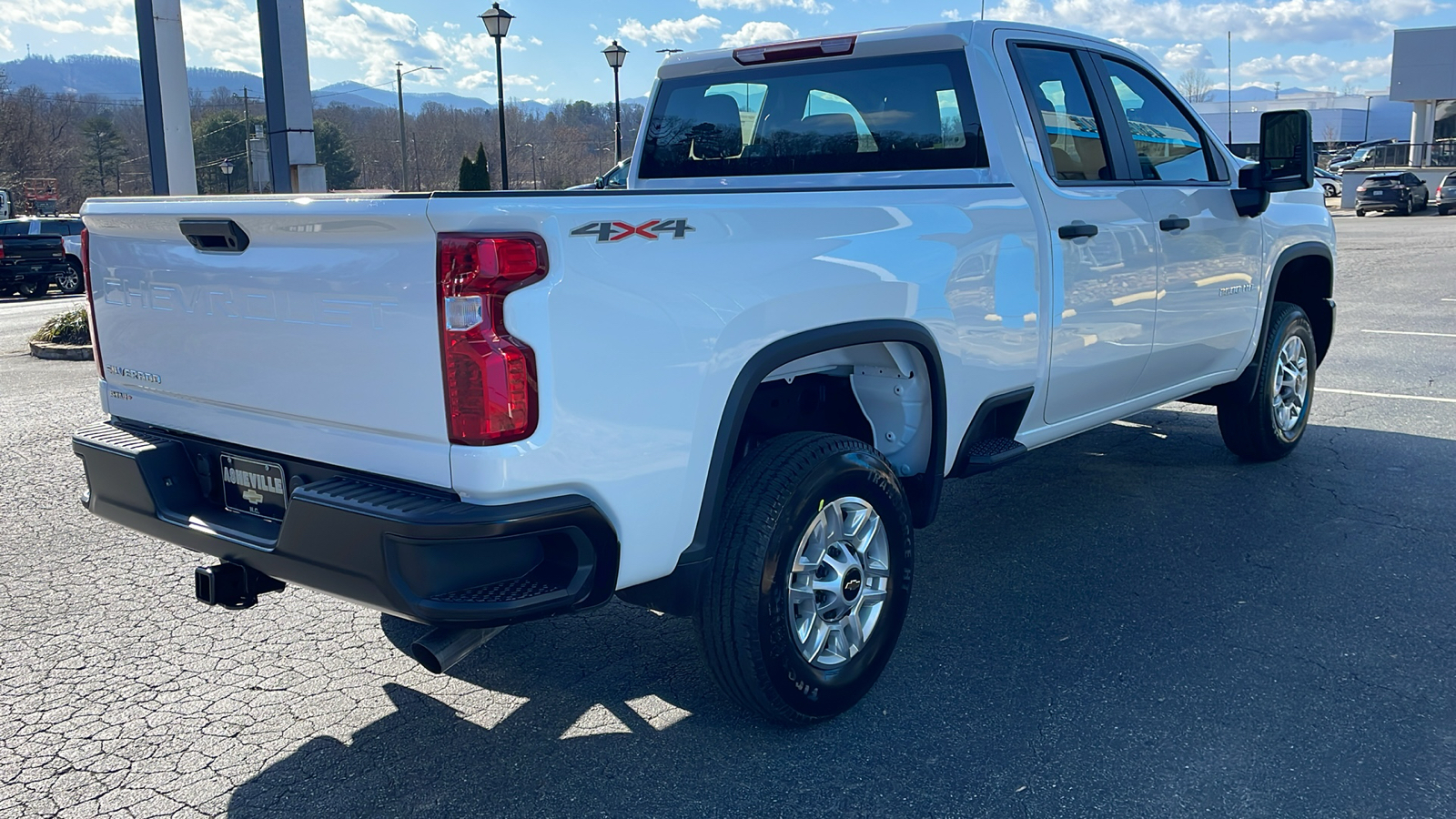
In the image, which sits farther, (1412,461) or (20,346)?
(20,346)

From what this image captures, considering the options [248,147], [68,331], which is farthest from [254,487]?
[248,147]

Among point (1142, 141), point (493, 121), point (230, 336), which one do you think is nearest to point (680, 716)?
point (230, 336)

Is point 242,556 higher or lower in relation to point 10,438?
higher

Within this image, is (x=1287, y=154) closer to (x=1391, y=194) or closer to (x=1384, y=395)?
(x=1384, y=395)

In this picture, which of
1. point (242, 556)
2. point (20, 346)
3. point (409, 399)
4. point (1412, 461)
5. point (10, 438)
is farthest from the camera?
point (20, 346)

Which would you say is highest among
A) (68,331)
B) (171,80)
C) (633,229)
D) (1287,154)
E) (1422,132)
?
(1422,132)

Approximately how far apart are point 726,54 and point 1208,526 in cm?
304

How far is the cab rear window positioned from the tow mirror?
178 centimetres

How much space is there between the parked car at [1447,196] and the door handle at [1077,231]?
39.1 metres

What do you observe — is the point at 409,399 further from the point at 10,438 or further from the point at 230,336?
the point at 10,438

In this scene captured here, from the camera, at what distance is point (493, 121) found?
118875 mm

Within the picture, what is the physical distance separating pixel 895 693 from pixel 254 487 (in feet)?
6.57

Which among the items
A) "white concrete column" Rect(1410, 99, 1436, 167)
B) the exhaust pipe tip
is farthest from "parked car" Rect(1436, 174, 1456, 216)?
the exhaust pipe tip

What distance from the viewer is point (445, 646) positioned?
2.95m
